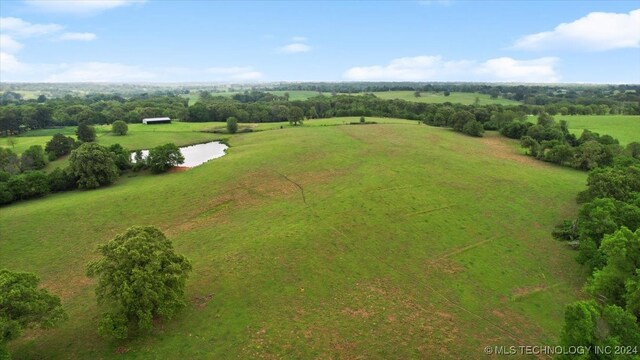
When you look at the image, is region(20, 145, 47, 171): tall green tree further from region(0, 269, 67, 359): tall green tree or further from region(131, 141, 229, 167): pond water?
region(0, 269, 67, 359): tall green tree

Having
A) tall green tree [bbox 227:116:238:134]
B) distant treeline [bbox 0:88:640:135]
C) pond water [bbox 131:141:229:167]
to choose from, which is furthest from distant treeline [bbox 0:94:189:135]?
pond water [bbox 131:141:229:167]

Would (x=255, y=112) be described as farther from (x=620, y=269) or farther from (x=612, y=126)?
A: (x=620, y=269)

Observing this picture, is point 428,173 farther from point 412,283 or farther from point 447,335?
point 447,335

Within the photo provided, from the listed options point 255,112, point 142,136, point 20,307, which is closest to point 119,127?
point 142,136

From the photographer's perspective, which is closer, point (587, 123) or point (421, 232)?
point (421, 232)

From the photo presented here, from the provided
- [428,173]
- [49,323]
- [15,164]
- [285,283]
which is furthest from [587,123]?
[15,164]

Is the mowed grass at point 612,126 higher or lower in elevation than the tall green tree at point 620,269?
higher

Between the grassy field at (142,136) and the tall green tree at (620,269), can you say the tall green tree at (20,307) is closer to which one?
the tall green tree at (620,269)

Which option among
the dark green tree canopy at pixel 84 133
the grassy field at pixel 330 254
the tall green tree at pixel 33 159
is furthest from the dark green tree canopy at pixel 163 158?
the dark green tree canopy at pixel 84 133
